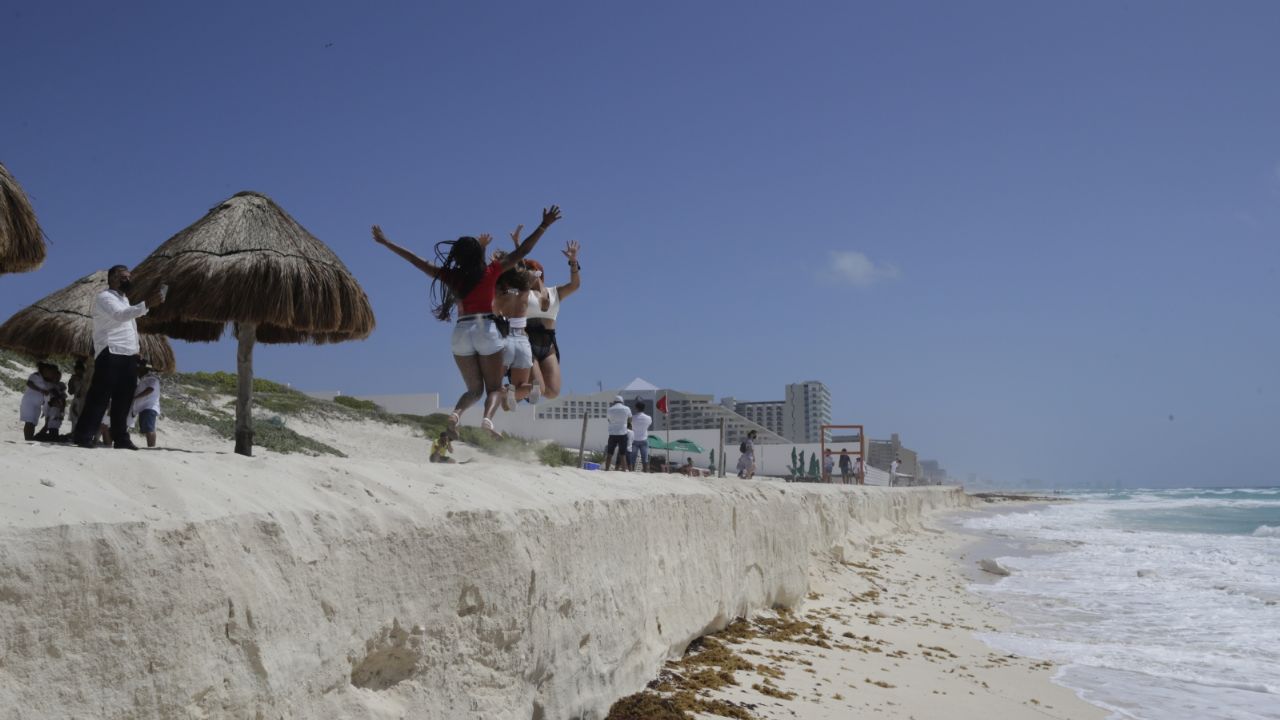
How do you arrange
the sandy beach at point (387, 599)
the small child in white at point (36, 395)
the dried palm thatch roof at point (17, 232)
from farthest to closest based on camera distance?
the small child in white at point (36, 395), the dried palm thatch roof at point (17, 232), the sandy beach at point (387, 599)

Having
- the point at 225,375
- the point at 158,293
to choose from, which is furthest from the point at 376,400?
the point at 158,293

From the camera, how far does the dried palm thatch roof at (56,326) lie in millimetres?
8641

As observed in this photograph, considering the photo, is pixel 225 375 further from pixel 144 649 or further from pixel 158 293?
pixel 144 649

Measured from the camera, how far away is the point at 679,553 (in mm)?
5621

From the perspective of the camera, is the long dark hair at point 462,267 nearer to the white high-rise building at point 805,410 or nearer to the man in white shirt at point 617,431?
the man in white shirt at point 617,431

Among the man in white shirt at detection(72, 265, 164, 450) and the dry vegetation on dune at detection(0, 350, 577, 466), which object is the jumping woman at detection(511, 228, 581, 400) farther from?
the man in white shirt at detection(72, 265, 164, 450)

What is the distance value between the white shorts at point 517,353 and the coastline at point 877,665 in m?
2.04

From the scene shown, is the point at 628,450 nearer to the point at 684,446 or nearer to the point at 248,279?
the point at 248,279

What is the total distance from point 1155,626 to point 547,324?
7.11 meters

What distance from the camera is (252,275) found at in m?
5.78

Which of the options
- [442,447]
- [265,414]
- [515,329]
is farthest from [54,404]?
[265,414]

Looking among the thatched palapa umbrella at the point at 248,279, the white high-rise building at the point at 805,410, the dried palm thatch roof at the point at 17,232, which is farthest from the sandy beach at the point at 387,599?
the white high-rise building at the point at 805,410

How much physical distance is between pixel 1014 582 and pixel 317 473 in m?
11.7

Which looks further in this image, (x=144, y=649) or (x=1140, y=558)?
(x=1140, y=558)
